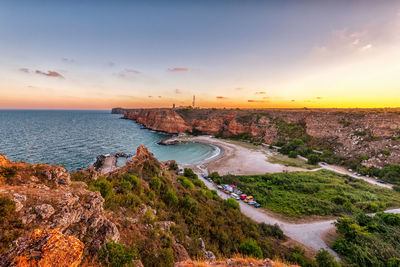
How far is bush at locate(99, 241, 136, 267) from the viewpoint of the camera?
4.91 meters

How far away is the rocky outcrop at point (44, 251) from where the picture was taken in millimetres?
3246

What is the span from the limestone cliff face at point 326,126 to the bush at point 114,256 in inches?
1977

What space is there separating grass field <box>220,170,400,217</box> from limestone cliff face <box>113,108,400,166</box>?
1750cm

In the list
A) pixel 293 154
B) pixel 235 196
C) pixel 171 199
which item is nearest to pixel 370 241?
pixel 235 196

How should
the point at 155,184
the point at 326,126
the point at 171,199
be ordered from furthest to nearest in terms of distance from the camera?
the point at 326,126 → the point at 155,184 → the point at 171,199

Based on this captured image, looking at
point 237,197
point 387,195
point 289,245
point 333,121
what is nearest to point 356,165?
point 387,195

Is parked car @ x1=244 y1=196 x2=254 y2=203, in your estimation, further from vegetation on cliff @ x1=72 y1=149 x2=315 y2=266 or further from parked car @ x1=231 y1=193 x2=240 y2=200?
vegetation on cliff @ x1=72 y1=149 x2=315 y2=266

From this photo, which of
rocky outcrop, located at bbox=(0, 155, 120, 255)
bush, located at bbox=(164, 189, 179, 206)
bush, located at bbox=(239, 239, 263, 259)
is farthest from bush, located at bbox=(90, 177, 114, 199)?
bush, located at bbox=(239, 239, 263, 259)

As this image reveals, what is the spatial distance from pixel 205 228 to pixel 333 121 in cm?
6358

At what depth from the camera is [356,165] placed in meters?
36.1

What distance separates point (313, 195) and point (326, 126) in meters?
42.2

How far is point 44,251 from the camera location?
3434 millimetres

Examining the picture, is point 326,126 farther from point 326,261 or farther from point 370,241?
point 326,261

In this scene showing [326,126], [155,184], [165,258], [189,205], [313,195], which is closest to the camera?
[165,258]
